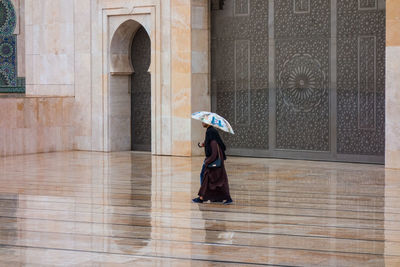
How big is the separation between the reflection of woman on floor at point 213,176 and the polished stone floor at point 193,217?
20cm

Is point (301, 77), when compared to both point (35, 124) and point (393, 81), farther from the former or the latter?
point (35, 124)

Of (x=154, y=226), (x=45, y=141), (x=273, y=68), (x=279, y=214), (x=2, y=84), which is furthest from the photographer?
(x=2, y=84)

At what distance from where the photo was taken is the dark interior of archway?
16.2 m

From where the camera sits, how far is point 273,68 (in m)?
14.5

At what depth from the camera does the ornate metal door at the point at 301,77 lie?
43.8 feet

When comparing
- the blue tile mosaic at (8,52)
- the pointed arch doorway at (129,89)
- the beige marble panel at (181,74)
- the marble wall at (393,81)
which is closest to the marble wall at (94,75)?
the beige marble panel at (181,74)

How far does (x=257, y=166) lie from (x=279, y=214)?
194 inches

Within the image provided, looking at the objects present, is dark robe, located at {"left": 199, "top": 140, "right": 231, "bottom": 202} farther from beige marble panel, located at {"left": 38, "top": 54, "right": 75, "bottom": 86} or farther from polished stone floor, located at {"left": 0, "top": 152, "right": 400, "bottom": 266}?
beige marble panel, located at {"left": 38, "top": 54, "right": 75, "bottom": 86}

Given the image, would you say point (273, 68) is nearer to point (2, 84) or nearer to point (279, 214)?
point (279, 214)

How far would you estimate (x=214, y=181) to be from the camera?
30.1 feet

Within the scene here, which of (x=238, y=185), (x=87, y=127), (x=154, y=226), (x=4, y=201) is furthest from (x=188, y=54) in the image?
(x=154, y=226)

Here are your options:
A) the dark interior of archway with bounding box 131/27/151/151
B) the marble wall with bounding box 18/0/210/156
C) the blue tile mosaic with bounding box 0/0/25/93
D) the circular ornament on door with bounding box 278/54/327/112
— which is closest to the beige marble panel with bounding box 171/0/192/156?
the marble wall with bounding box 18/0/210/156

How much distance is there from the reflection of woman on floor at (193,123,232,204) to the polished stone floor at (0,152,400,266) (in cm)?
20

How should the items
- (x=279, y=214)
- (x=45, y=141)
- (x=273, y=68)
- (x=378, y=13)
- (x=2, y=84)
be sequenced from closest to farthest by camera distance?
(x=279, y=214) < (x=378, y=13) < (x=273, y=68) < (x=45, y=141) < (x=2, y=84)
